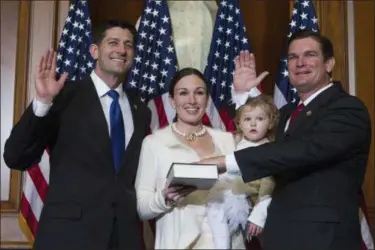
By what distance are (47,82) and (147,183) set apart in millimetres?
572

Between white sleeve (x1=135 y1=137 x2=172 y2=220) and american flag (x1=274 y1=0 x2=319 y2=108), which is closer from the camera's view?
white sleeve (x1=135 y1=137 x2=172 y2=220)

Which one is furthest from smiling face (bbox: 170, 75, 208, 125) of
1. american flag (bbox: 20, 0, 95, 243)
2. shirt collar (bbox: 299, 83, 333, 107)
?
american flag (bbox: 20, 0, 95, 243)

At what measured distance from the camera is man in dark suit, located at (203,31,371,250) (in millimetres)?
2146

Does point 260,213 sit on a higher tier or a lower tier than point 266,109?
lower

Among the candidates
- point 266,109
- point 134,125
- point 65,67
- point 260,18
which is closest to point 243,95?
point 266,109

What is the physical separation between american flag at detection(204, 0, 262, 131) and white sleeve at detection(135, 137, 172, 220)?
1.05 m

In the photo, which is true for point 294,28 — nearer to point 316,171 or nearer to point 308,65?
point 308,65

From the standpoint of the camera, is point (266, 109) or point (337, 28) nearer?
point (266, 109)

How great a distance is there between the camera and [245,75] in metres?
2.89

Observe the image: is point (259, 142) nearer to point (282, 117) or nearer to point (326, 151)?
point (282, 117)

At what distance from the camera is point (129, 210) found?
7.97ft

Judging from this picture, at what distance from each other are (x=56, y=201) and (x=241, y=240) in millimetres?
764

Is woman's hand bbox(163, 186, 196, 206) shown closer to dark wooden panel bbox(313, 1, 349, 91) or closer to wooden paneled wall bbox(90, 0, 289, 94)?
wooden paneled wall bbox(90, 0, 289, 94)

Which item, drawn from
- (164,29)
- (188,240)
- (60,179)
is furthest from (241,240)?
(164,29)
